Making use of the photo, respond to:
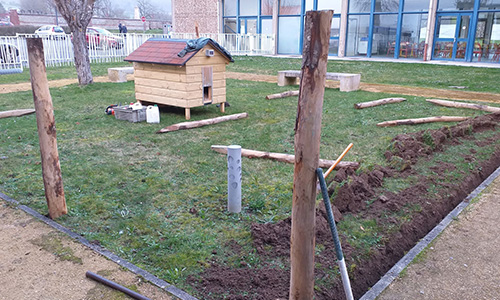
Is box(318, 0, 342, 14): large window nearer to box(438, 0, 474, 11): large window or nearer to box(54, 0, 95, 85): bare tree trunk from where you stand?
box(438, 0, 474, 11): large window

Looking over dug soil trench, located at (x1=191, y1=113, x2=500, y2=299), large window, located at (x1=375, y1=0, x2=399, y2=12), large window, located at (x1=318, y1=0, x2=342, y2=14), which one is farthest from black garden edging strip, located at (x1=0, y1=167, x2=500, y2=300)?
large window, located at (x1=318, y1=0, x2=342, y2=14)

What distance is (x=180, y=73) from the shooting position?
29.3 ft

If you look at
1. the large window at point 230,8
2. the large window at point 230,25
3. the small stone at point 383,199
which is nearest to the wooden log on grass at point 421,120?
the small stone at point 383,199

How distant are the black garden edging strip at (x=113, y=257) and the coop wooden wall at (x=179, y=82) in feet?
15.6

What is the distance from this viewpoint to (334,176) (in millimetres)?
5621

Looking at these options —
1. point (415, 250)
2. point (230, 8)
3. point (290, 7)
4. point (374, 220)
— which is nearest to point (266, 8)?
point (290, 7)

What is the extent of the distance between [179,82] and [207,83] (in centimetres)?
70

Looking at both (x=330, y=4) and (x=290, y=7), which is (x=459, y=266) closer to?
(x=330, y=4)

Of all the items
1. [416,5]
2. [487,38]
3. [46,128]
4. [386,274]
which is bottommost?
[386,274]

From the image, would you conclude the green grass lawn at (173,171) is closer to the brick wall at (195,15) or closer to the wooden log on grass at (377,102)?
the wooden log on grass at (377,102)

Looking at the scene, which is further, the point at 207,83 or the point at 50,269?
the point at 207,83

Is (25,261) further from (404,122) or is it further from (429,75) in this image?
(429,75)

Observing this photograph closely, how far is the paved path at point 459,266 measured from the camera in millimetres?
3291

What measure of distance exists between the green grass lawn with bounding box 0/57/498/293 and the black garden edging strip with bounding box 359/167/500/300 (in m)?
0.40
